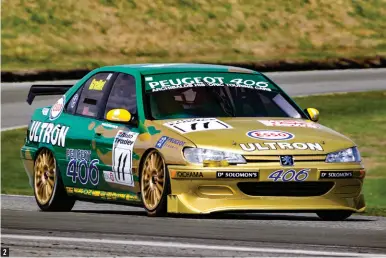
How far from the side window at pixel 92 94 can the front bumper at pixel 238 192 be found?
79.1 inches

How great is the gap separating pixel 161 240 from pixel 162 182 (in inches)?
79.7

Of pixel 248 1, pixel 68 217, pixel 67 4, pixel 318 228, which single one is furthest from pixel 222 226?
pixel 248 1

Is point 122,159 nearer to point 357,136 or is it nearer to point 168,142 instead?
point 168,142

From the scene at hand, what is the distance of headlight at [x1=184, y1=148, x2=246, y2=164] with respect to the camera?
10.5 metres

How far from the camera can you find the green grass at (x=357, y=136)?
18047 mm

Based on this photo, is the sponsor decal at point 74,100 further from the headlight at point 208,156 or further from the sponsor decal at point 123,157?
the headlight at point 208,156

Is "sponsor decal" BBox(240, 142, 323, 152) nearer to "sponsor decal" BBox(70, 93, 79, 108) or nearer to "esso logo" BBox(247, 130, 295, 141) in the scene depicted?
"esso logo" BBox(247, 130, 295, 141)

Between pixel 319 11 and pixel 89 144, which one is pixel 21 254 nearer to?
pixel 89 144

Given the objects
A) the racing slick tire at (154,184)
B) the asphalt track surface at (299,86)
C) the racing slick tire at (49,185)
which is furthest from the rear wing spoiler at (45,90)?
the asphalt track surface at (299,86)

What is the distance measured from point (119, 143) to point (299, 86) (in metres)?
21.3

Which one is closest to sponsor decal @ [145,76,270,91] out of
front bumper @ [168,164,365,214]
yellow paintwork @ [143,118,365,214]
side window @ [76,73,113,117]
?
side window @ [76,73,113,117]

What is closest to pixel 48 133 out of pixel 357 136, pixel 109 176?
pixel 109 176

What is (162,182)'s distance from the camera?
10.7m

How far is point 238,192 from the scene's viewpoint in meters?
10.5
